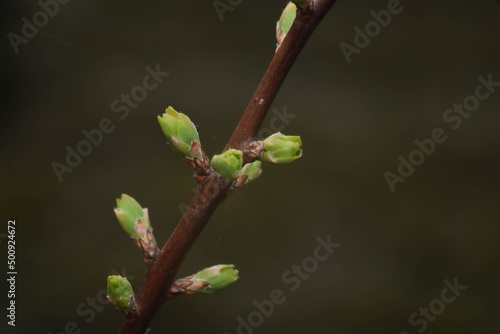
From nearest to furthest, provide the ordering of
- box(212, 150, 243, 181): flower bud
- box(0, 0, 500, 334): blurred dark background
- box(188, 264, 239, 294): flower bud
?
box(212, 150, 243, 181): flower bud, box(188, 264, 239, 294): flower bud, box(0, 0, 500, 334): blurred dark background

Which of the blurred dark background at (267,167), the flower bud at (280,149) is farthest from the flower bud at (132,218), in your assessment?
the blurred dark background at (267,167)

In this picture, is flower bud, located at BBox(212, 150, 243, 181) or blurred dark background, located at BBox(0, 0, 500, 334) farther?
blurred dark background, located at BBox(0, 0, 500, 334)

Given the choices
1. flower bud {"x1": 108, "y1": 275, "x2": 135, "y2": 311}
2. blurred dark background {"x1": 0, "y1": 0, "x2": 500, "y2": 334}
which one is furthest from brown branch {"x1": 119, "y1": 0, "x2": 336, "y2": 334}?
blurred dark background {"x1": 0, "y1": 0, "x2": 500, "y2": 334}

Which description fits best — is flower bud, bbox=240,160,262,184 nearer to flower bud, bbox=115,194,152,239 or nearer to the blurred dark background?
flower bud, bbox=115,194,152,239


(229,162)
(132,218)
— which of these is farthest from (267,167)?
(229,162)

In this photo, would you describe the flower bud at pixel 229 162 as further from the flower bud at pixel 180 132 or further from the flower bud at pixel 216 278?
the flower bud at pixel 216 278

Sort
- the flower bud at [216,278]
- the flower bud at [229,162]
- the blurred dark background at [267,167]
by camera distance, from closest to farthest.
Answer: the flower bud at [229,162] → the flower bud at [216,278] → the blurred dark background at [267,167]

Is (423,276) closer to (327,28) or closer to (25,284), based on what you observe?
(327,28)
